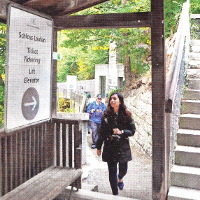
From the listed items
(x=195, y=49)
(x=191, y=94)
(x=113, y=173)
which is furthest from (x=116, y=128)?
(x=195, y=49)

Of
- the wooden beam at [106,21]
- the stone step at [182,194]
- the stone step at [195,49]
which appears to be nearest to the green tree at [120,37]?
the stone step at [195,49]

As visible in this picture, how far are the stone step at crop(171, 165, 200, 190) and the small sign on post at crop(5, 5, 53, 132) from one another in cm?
193

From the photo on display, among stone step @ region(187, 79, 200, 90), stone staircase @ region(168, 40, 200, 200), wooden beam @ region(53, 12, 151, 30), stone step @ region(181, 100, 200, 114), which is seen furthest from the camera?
stone step @ region(187, 79, 200, 90)

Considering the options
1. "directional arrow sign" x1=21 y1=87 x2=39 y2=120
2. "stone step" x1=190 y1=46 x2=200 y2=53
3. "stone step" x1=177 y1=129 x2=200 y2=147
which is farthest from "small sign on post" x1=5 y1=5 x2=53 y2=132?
"stone step" x1=190 y1=46 x2=200 y2=53

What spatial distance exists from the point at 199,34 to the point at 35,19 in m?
6.08

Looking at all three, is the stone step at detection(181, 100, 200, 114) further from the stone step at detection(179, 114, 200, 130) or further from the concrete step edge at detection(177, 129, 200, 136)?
the concrete step edge at detection(177, 129, 200, 136)

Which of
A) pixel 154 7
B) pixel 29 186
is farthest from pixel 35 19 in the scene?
pixel 29 186

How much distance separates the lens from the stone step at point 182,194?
152 inches

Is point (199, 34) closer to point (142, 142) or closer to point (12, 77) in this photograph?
point (142, 142)

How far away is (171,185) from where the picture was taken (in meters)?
4.21

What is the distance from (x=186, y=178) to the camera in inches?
Result: 162

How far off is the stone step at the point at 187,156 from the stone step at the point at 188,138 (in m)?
0.16

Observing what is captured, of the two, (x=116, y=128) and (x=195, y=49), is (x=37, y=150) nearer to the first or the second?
(x=116, y=128)

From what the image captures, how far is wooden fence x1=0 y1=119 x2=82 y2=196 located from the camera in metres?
3.91
